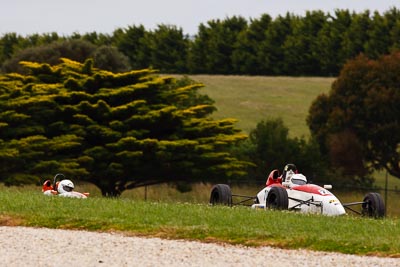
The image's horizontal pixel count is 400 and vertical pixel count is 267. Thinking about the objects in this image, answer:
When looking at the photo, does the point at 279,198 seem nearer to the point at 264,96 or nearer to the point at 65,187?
the point at 65,187

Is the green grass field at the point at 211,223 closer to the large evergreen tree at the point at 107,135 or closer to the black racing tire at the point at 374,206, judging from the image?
the black racing tire at the point at 374,206

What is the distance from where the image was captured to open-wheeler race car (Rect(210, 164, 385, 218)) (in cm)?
2392

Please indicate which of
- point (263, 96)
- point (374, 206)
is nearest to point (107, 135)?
point (374, 206)

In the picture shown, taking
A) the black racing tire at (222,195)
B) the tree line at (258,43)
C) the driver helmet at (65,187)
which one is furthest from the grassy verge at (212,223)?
the tree line at (258,43)

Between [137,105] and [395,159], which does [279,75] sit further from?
[137,105]

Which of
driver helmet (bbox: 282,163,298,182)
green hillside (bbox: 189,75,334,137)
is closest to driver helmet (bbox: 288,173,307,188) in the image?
driver helmet (bbox: 282,163,298,182)

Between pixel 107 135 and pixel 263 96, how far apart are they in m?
39.2

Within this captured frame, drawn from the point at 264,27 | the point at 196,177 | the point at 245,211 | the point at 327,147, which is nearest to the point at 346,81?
the point at 327,147

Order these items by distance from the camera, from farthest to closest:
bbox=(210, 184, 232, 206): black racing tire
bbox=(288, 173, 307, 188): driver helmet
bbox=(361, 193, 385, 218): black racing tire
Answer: bbox=(210, 184, 232, 206): black racing tire, bbox=(288, 173, 307, 188): driver helmet, bbox=(361, 193, 385, 218): black racing tire

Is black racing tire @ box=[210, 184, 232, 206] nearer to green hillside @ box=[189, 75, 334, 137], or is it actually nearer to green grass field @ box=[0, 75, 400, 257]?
green grass field @ box=[0, 75, 400, 257]

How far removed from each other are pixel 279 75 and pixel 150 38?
39.4ft

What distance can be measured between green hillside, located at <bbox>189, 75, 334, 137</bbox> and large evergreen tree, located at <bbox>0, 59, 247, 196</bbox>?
77.3 ft

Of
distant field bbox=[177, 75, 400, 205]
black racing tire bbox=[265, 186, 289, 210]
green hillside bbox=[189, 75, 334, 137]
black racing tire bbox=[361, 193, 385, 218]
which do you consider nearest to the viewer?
black racing tire bbox=[265, 186, 289, 210]

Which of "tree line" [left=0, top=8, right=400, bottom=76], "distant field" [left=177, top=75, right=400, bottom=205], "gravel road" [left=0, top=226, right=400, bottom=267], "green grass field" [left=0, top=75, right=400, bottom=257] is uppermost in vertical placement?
"tree line" [left=0, top=8, right=400, bottom=76]
